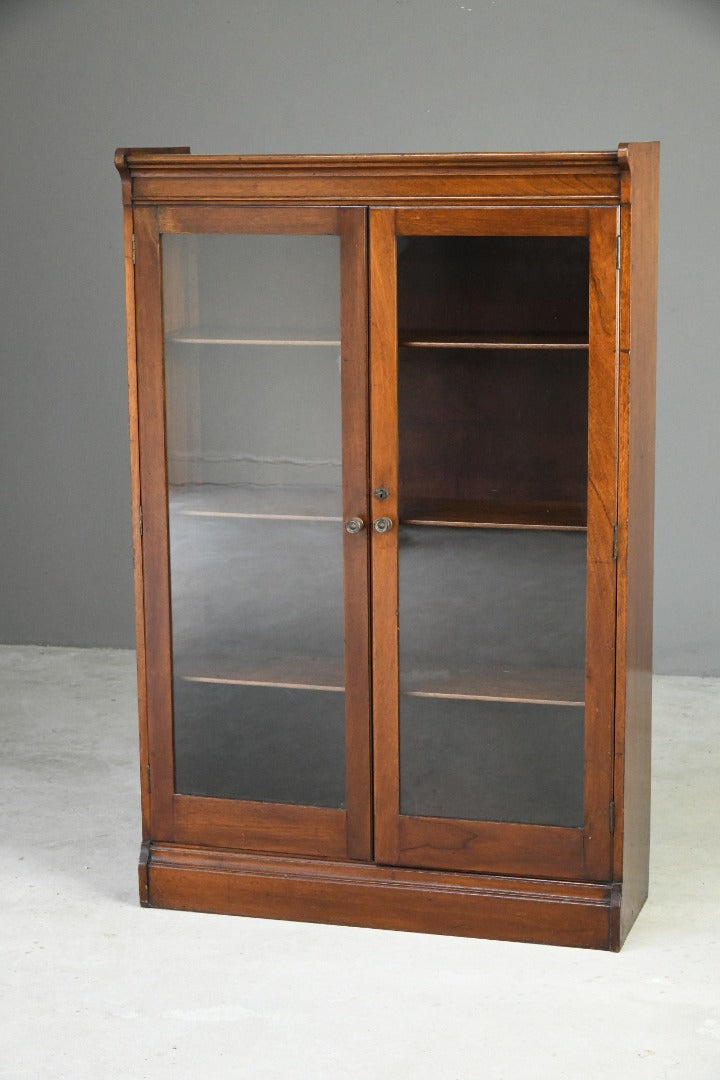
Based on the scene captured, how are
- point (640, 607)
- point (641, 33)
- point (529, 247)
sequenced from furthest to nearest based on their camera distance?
point (641, 33)
point (640, 607)
point (529, 247)

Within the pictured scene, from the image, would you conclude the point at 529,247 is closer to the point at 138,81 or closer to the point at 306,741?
the point at 306,741

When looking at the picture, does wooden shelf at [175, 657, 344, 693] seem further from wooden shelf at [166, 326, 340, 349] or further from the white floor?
wooden shelf at [166, 326, 340, 349]

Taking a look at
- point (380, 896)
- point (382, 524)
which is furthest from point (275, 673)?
point (380, 896)

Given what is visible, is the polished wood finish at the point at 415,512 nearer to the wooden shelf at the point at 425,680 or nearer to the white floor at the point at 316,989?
the wooden shelf at the point at 425,680

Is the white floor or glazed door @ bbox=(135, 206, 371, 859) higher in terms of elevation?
glazed door @ bbox=(135, 206, 371, 859)

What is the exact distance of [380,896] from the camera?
11.4 feet

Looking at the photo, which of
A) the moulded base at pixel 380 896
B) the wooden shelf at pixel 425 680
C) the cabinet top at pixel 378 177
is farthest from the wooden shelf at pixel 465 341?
the moulded base at pixel 380 896

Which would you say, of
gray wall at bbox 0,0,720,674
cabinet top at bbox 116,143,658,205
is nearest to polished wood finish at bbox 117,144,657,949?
cabinet top at bbox 116,143,658,205

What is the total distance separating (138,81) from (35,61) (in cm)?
42

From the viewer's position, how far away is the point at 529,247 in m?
3.20

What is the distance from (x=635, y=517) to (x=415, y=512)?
0.49 meters

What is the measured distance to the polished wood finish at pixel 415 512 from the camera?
10.5ft

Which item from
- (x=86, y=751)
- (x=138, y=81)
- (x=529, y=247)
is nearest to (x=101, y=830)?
(x=86, y=751)

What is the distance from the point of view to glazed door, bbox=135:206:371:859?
3342mm
